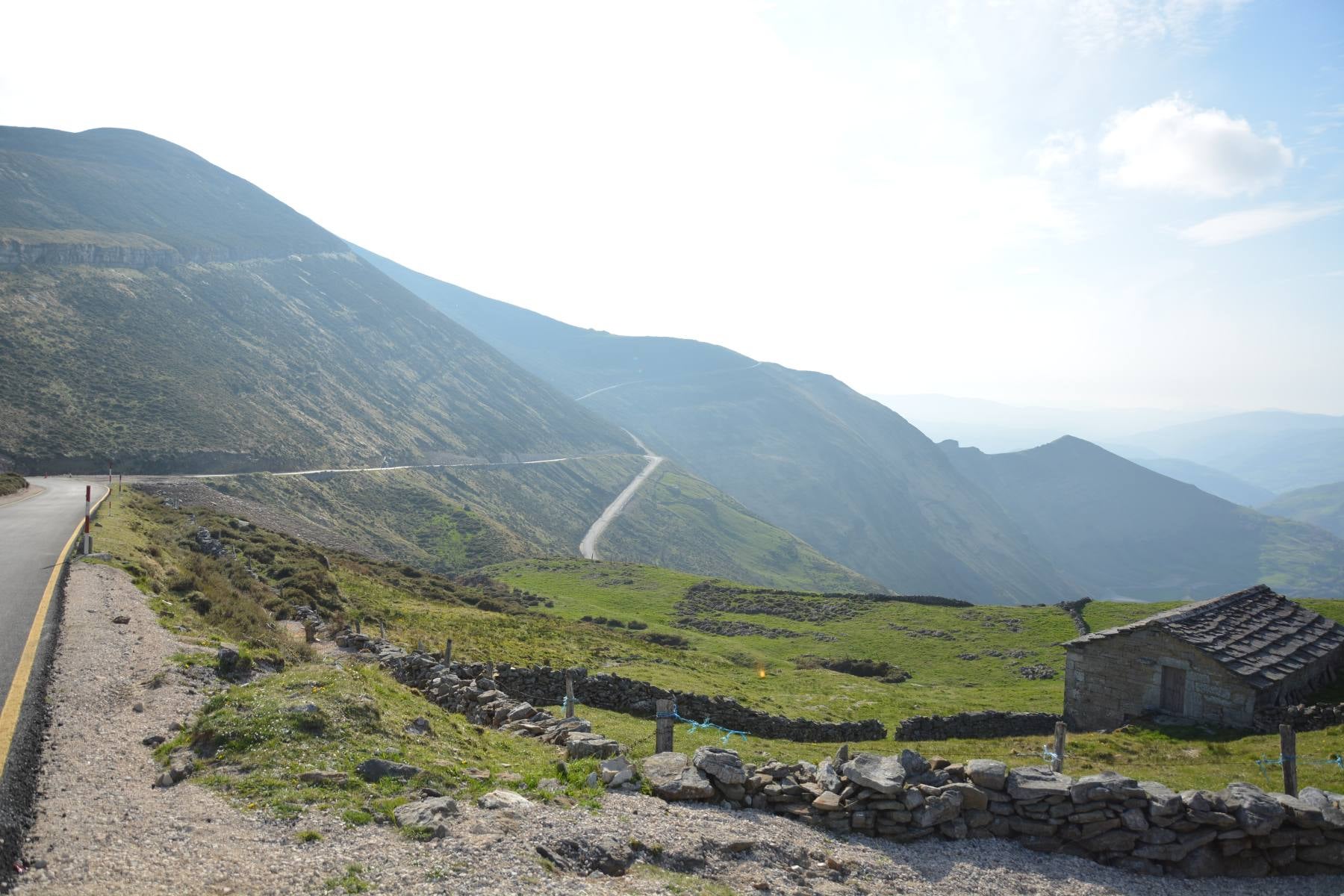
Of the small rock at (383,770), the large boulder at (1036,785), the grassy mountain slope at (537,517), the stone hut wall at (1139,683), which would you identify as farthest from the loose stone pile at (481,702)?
the grassy mountain slope at (537,517)

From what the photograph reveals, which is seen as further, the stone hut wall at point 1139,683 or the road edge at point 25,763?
the stone hut wall at point 1139,683

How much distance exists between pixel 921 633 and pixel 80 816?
163 feet

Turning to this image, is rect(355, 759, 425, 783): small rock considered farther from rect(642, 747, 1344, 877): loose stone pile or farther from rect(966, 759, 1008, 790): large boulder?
rect(966, 759, 1008, 790): large boulder

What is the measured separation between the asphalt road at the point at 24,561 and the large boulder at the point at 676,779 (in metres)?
8.67

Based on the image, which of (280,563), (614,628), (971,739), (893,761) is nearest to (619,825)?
(893,761)

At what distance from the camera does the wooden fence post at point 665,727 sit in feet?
43.0

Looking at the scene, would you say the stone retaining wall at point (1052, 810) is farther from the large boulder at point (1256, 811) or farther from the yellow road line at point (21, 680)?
the yellow road line at point (21, 680)

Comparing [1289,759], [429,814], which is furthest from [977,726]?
[429,814]

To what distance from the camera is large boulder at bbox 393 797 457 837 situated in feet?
29.2

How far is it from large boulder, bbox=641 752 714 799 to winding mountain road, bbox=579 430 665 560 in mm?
79757

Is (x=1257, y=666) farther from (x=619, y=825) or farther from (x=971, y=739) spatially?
(x=619, y=825)

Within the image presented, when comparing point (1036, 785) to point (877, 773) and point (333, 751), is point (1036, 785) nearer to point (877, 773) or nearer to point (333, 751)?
point (877, 773)

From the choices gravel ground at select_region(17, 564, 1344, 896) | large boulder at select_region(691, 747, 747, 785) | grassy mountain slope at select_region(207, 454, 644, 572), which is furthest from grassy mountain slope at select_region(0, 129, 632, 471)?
large boulder at select_region(691, 747, 747, 785)

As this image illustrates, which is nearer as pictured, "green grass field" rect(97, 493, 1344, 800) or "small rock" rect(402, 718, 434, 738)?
"green grass field" rect(97, 493, 1344, 800)
